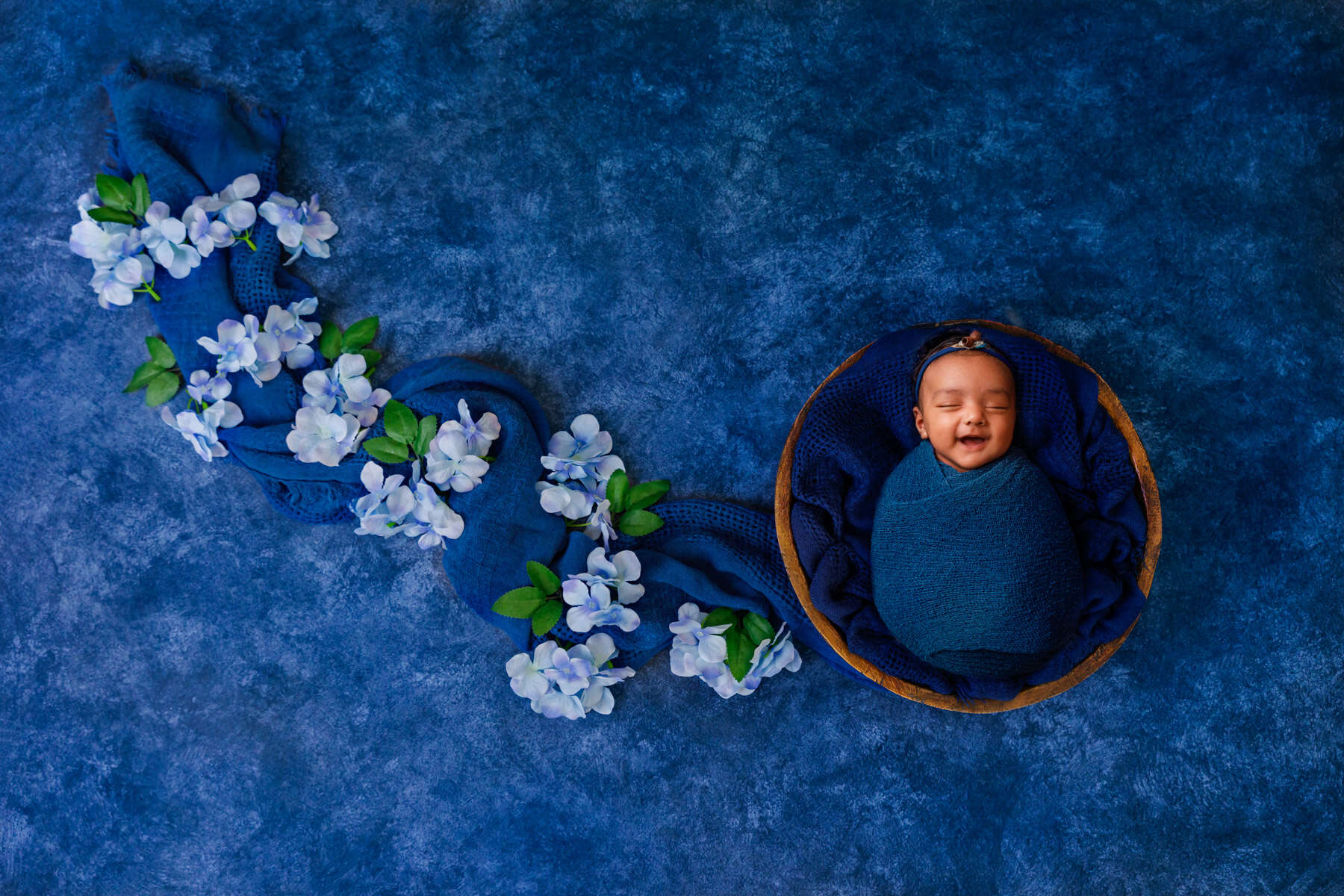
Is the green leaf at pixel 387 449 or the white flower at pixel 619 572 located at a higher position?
the green leaf at pixel 387 449

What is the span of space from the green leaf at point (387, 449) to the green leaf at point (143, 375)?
1.20 feet

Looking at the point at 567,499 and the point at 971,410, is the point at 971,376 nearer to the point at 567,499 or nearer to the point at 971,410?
the point at 971,410

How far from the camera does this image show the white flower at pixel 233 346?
124 cm

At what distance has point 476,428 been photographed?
122 cm

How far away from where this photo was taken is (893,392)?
47.4 inches

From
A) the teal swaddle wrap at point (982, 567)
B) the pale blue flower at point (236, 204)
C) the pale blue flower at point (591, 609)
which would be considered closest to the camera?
the teal swaddle wrap at point (982, 567)

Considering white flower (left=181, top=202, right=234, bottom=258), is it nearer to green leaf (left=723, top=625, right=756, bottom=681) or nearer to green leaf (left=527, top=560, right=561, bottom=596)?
green leaf (left=527, top=560, right=561, bottom=596)

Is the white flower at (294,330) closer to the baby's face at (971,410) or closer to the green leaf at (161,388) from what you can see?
the green leaf at (161,388)

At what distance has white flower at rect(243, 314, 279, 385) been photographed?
1249 mm

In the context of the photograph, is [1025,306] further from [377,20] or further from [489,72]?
[377,20]

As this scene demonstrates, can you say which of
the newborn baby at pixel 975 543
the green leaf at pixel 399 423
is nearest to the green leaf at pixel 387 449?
the green leaf at pixel 399 423

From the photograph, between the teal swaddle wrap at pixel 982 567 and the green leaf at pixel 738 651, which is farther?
the green leaf at pixel 738 651

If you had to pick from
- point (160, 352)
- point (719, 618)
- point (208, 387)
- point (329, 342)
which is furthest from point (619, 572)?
point (160, 352)

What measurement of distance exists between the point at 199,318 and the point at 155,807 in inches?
29.2
